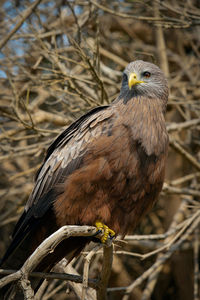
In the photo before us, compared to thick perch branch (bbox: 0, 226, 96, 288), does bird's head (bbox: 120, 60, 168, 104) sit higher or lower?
higher

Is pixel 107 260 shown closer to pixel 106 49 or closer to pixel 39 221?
Result: pixel 39 221

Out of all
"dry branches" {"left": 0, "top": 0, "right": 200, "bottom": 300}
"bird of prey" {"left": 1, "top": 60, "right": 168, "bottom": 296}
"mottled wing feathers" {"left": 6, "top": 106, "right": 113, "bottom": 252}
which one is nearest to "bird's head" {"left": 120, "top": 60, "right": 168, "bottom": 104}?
"bird of prey" {"left": 1, "top": 60, "right": 168, "bottom": 296}

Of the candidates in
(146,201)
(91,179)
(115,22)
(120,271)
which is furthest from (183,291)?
(115,22)

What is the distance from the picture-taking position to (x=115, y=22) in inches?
324

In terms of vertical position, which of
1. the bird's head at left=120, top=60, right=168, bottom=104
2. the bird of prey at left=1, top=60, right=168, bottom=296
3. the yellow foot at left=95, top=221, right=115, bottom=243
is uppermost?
the bird's head at left=120, top=60, right=168, bottom=104

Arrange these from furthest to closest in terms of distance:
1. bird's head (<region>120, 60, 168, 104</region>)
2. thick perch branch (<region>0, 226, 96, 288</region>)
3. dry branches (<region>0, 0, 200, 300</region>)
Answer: dry branches (<region>0, 0, 200, 300</region>) → bird's head (<region>120, 60, 168, 104</region>) → thick perch branch (<region>0, 226, 96, 288</region>)

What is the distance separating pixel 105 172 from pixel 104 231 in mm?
558

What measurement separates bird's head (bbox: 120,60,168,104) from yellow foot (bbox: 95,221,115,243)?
1258 mm

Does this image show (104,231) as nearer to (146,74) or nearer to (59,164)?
(59,164)

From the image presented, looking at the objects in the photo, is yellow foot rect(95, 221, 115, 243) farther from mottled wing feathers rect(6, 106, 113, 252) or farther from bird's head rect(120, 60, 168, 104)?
bird's head rect(120, 60, 168, 104)

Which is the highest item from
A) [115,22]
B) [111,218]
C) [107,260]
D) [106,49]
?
[115,22]

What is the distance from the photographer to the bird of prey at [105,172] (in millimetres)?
3891

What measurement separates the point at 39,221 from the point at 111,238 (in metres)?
0.75

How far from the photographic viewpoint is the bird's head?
169 inches
